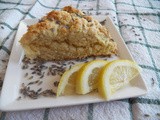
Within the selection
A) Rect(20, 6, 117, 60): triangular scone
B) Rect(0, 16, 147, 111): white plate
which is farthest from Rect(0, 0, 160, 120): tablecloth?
Rect(20, 6, 117, 60): triangular scone

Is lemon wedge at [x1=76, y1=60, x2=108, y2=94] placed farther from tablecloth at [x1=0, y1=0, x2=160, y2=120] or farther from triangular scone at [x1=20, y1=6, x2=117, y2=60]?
triangular scone at [x1=20, y1=6, x2=117, y2=60]

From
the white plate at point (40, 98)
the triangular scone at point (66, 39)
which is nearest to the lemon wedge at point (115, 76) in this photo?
the white plate at point (40, 98)

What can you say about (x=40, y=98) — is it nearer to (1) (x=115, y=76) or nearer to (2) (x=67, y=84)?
(2) (x=67, y=84)

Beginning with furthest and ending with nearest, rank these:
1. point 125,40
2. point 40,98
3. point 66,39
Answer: point 125,40 → point 66,39 → point 40,98

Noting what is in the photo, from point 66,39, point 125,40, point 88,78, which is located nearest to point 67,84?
point 88,78

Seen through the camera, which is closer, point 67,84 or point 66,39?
point 67,84

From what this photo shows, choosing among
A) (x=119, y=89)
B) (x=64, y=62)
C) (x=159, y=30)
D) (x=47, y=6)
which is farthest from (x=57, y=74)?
(x=47, y=6)

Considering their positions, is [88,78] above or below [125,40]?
above

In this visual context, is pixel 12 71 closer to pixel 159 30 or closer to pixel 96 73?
pixel 96 73
